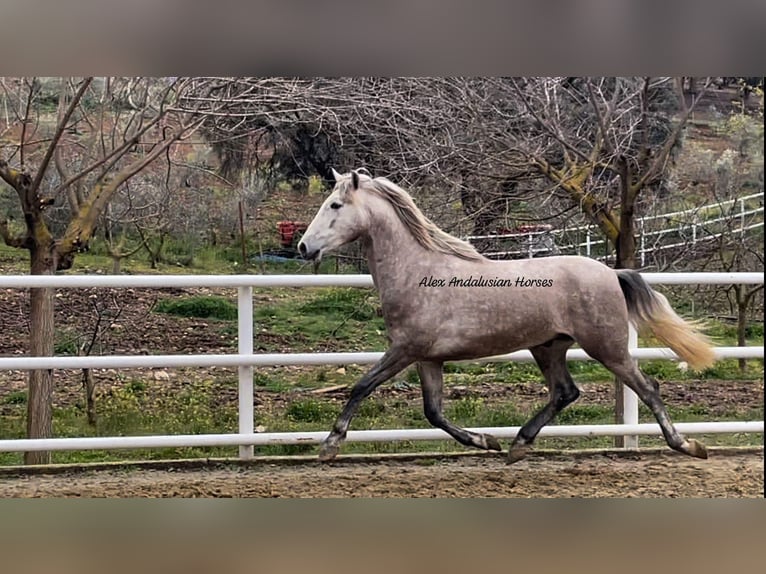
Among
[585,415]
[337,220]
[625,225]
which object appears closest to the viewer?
[337,220]

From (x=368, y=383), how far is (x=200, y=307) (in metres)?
0.87

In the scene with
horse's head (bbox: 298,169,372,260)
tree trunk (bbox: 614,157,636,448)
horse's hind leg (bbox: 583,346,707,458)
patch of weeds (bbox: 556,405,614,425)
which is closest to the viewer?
horse's head (bbox: 298,169,372,260)

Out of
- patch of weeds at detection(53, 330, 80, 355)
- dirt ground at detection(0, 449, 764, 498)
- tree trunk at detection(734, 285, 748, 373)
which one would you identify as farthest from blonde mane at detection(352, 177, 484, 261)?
patch of weeds at detection(53, 330, 80, 355)

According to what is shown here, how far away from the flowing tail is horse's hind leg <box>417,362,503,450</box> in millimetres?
865

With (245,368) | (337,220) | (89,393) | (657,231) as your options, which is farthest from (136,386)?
(657,231)

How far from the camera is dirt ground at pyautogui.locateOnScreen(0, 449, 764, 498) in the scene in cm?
387

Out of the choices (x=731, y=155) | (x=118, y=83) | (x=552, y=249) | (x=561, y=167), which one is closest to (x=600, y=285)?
(x=552, y=249)

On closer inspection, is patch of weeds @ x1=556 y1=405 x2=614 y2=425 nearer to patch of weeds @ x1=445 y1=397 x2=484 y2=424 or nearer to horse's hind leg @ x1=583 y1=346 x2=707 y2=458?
horse's hind leg @ x1=583 y1=346 x2=707 y2=458

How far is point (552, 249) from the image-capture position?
394cm

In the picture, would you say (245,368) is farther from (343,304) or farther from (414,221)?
(414,221)

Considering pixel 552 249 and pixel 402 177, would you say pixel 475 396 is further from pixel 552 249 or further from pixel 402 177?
pixel 402 177

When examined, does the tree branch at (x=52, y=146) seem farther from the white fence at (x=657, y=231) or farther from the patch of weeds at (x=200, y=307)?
the white fence at (x=657, y=231)

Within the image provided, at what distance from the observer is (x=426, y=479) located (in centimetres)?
Answer: 393
